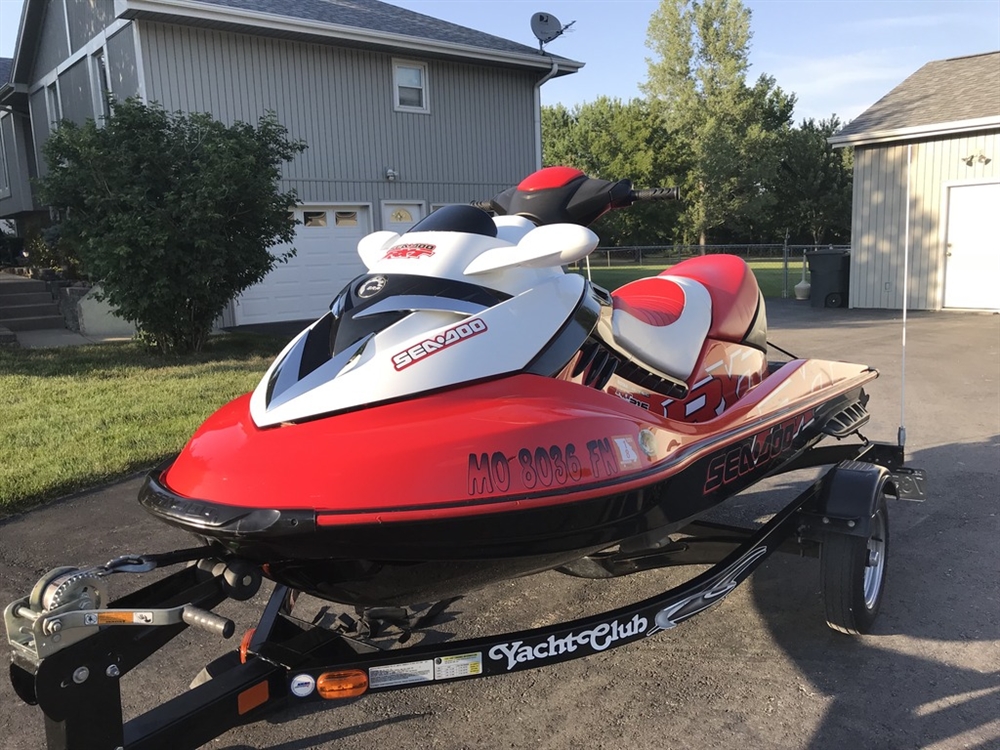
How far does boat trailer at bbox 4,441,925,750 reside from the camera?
6.23 feet

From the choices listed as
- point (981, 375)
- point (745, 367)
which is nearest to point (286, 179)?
point (981, 375)

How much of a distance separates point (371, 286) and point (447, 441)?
25.1 inches

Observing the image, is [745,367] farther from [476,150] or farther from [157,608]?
[476,150]

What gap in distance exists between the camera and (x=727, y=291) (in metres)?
3.85

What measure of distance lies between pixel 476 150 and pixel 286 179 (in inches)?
181

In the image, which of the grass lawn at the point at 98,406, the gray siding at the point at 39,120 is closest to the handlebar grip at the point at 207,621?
the grass lawn at the point at 98,406

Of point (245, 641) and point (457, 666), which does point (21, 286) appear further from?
point (457, 666)

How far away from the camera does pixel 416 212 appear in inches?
675

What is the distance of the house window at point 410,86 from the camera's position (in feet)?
54.7

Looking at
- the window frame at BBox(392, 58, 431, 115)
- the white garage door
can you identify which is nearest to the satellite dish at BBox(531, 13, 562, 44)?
the window frame at BBox(392, 58, 431, 115)

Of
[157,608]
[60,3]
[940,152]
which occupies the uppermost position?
[60,3]

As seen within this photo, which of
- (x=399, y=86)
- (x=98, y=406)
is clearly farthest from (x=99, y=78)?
(x=98, y=406)

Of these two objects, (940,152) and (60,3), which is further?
(60,3)

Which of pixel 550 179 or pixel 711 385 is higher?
pixel 550 179
